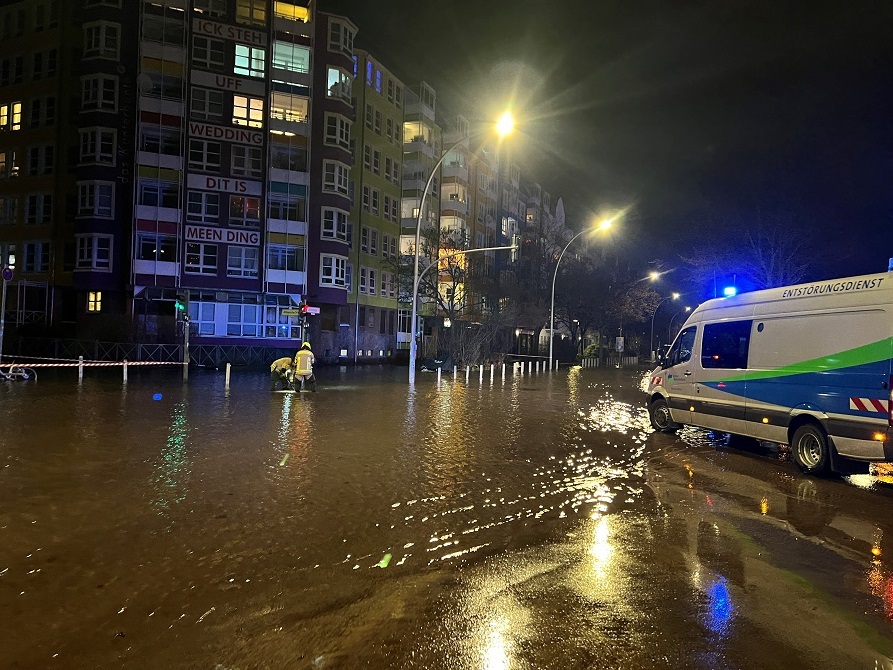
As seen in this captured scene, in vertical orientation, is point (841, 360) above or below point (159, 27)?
below

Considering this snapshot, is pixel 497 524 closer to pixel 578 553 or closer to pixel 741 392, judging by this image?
pixel 578 553

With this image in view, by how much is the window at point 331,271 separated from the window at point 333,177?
436cm

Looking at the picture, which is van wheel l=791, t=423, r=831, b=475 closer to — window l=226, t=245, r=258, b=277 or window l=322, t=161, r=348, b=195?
window l=226, t=245, r=258, b=277

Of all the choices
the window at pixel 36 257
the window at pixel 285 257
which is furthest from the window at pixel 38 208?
the window at pixel 285 257

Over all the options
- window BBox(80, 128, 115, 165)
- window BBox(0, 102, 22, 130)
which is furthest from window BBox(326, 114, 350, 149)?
window BBox(0, 102, 22, 130)

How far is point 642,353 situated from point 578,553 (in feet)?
272

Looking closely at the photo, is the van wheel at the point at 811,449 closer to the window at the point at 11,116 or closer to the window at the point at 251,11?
the window at the point at 251,11

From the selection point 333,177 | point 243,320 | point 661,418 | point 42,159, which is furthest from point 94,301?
point 661,418

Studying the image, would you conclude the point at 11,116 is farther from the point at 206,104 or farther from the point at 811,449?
the point at 811,449

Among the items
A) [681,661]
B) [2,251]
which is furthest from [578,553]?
[2,251]

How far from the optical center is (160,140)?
38.3m

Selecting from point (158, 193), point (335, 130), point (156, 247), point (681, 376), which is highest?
point (335, 130)

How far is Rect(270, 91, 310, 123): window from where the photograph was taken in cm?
4072

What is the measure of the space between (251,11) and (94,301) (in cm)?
1996
